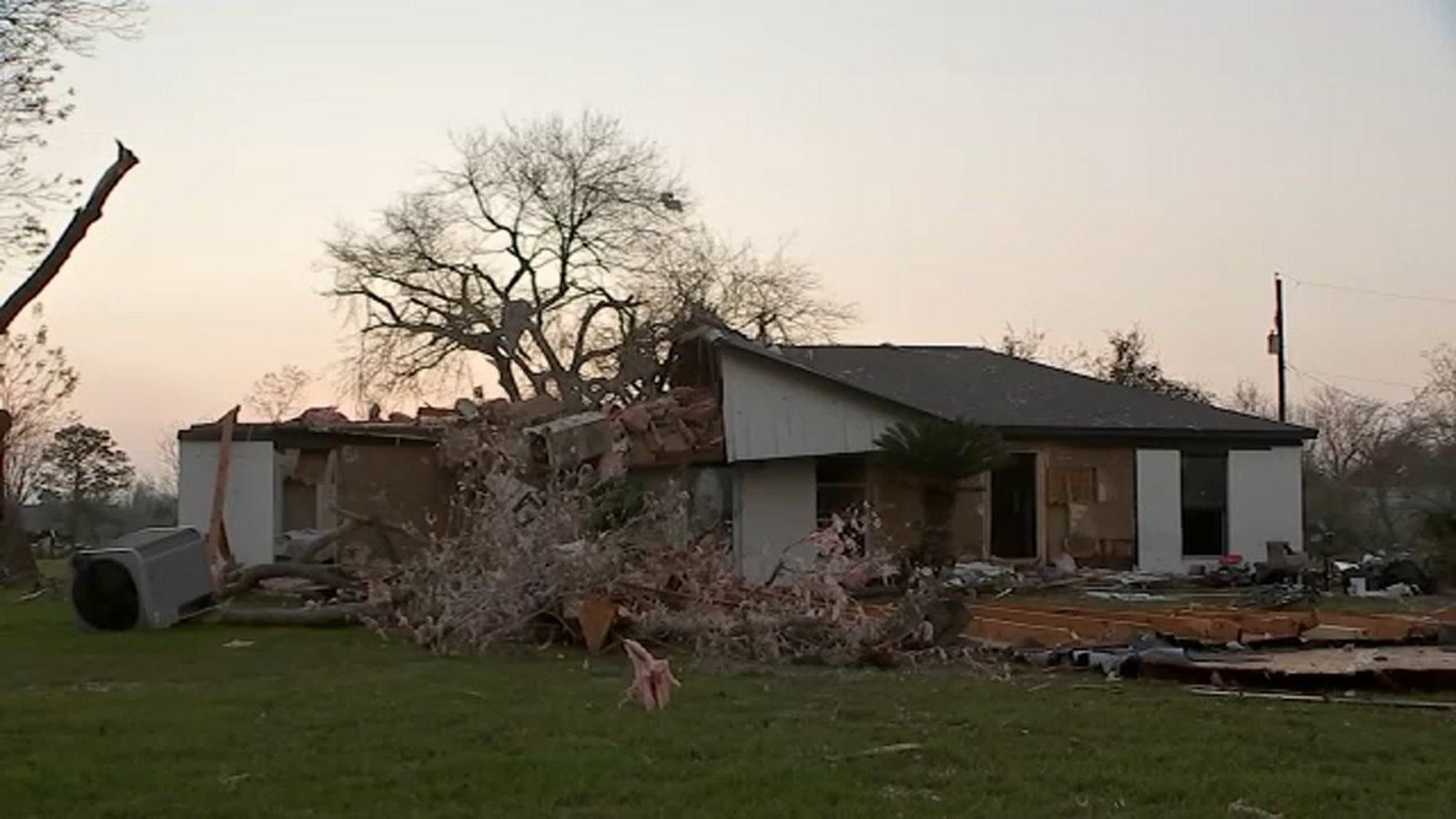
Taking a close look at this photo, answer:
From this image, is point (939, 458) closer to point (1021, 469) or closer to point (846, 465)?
point (846, 465)

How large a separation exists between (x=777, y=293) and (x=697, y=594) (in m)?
35.0

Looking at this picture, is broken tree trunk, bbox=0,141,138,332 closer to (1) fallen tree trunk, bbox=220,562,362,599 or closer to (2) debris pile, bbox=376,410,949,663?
(2) debris pile, bbox=376,410,949,663

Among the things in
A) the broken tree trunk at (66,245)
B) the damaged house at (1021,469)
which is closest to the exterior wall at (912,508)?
the damaged house at (1021,469)

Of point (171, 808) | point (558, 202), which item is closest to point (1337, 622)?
point (171, 808)

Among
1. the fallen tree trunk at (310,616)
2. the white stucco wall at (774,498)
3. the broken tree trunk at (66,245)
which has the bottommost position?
the fallen tree trunk at (310,616)

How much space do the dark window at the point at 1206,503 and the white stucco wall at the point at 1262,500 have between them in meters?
0.15

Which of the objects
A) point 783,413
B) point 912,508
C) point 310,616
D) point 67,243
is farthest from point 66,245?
point 912,508

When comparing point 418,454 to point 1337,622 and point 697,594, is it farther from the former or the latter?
point 1337,622

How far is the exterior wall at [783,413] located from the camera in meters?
25.4

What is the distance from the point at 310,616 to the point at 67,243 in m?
11.5

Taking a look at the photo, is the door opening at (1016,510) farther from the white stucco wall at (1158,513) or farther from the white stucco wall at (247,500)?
the white stucco wall at (247,500)

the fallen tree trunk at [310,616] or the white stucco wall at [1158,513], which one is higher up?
the white stucco wall at [1158,513]

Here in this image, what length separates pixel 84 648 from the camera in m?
15.5

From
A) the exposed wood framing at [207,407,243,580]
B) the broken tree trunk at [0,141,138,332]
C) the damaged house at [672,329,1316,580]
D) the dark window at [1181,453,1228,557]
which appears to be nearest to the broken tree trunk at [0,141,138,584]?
the broken tree trunk at [0,141,138,332]
